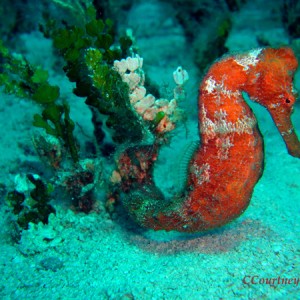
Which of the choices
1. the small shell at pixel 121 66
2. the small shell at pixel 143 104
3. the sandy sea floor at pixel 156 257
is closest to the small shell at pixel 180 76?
the small shell at pixel 143 104

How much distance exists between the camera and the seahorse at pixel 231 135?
2521 millimetres

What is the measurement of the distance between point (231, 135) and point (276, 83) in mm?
542

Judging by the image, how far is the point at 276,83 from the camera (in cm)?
251

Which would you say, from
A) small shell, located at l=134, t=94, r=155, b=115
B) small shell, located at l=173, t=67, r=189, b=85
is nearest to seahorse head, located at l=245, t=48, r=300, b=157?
small shell, located at l=173, t=67, r=189, b=85

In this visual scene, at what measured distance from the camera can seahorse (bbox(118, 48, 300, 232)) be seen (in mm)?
2521

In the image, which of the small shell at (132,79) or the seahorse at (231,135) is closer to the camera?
the seahorse at (231,135)

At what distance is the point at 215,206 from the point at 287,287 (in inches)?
32.9

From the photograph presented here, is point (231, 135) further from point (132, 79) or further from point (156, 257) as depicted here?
point (156, 257)

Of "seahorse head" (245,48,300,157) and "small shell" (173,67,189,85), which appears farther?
"small shell" (173,67,189,85)

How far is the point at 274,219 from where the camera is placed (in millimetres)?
3350

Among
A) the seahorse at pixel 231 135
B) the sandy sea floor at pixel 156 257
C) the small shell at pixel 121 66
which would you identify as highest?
the small shell at pixel 121 66

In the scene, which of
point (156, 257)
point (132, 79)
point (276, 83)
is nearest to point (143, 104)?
point (132, 79)

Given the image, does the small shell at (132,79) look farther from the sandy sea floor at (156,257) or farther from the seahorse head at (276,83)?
the sandy sea floor at (156,257)

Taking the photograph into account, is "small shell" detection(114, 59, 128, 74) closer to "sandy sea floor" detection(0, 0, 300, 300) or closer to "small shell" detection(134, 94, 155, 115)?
"small shell" detection(134, 94, 155, 115)
